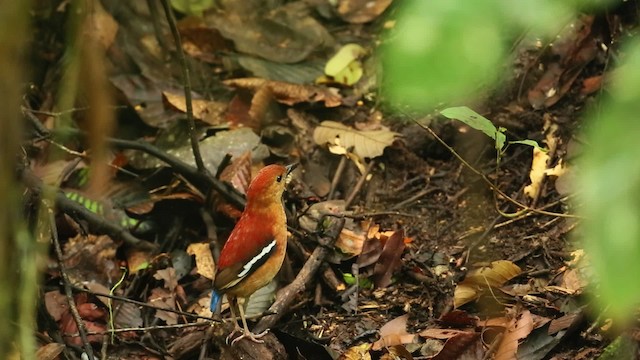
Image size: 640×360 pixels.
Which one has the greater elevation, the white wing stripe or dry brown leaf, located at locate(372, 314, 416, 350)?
the white wing stripe

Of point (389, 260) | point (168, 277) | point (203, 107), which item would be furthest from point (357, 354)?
point (203, 107)

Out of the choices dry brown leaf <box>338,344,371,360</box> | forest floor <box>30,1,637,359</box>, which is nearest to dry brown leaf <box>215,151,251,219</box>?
forest floor <box>30,1,637,359</box>

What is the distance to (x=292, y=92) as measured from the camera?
18.9ft

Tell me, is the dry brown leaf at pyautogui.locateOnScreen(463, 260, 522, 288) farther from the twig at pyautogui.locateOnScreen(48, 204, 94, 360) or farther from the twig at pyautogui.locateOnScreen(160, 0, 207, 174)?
the twig at pyautogui.locateOnScreen(48, 204, 94, 360)

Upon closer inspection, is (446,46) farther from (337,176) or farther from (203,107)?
(203,107)

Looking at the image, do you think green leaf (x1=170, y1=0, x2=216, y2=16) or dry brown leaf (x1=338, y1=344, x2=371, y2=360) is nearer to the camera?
dry brown leaf (x1=338, y1=344, x2=371, y2=360)

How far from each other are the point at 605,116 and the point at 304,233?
3920 millimetres

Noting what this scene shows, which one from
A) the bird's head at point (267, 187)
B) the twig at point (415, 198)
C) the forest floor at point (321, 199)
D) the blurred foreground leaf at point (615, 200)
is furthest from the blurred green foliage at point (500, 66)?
the twig at point (415, 198)

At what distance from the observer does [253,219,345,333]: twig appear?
14.1ft

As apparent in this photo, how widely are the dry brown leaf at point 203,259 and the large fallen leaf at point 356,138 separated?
1.04m

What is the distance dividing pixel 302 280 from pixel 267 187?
53cm

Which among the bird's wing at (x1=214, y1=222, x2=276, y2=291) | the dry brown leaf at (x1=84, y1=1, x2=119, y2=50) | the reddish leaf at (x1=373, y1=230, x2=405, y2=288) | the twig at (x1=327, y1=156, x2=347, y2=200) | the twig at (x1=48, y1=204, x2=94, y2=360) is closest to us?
the twig at (x1=48, y1=204, x2=94, y2=360)

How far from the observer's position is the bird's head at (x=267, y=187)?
4344mm

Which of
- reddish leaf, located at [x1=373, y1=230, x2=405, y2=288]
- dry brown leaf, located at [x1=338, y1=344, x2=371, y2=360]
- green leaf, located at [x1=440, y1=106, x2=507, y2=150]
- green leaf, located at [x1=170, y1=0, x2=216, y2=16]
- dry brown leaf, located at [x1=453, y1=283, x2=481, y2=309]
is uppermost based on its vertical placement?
green leaf, located at [x1=440, y1=106, x2=507, y2=150]
